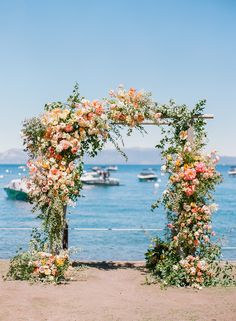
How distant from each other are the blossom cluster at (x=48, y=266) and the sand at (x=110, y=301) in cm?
29

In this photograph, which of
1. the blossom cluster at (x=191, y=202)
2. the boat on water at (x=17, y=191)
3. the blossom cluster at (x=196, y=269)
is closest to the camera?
the blossom cluster at (x=196, y=269)

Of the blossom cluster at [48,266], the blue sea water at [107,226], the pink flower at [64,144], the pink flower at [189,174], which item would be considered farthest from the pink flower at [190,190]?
the blossom cluster at [48,266]

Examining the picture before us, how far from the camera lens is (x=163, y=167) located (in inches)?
360

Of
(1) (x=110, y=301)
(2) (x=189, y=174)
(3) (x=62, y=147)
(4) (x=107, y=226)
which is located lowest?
(4) (x=107, y=226)

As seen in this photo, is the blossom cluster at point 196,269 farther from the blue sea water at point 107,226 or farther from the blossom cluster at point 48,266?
the blossom cluster at point 48,266

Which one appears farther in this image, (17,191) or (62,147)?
(17,191)

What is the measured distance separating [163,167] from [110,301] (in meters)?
2.65

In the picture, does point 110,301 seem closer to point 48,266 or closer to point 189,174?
point 48,266

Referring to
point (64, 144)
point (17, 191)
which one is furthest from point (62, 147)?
point (17, 191)

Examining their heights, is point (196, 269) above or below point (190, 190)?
below

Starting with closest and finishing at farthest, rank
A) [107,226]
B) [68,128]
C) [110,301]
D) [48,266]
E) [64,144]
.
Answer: [110,301], [48,266], [64,144], [68,128], [107,226]

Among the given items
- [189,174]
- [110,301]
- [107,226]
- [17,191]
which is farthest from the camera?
[17,191]

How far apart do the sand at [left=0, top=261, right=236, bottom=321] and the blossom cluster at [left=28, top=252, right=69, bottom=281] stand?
0.29m

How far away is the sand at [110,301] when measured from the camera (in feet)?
22.1
